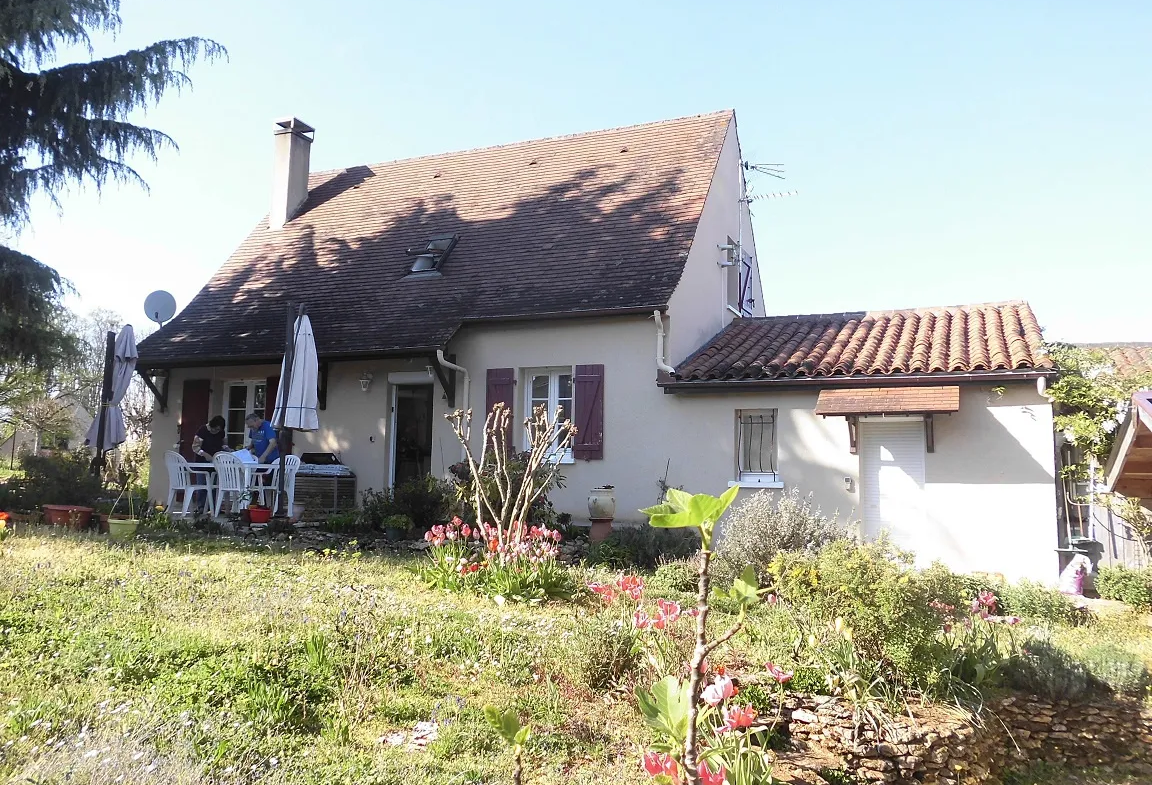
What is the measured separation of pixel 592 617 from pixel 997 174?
8.39 metres

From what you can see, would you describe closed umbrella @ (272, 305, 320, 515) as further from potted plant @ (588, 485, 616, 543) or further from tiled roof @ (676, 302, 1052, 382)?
tiled roof @ (676, 302, 1052, 382)

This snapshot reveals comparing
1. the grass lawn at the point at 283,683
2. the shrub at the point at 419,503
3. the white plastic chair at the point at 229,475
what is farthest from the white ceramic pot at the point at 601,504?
the white plastic chair at the point at 229,475

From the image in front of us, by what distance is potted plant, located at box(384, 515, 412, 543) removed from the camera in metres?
11.0

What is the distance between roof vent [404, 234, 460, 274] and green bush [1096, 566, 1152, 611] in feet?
35.8

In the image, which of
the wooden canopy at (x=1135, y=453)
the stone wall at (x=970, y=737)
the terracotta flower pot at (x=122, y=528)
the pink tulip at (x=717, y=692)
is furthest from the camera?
the terracotta flower pot at (x=122, y=528)

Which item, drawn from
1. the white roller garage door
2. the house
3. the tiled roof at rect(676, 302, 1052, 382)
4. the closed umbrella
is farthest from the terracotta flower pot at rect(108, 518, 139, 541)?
the white roller garage door

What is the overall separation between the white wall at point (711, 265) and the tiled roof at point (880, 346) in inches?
13.8

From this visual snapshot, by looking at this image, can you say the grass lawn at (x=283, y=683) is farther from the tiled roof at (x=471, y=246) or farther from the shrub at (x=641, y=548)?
the tiled roof at (x=471, y=246)

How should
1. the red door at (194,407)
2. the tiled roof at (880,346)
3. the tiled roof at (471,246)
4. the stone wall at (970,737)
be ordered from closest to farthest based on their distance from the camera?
the stone wall at (970,737)
the tiled roof at (880,346)
the tiled roof at (471,246)
the red door at (194,407)

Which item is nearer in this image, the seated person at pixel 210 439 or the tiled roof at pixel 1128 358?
the tiled roof at pixel 1128 358

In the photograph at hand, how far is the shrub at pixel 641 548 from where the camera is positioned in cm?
998

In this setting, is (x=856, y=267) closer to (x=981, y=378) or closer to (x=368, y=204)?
(x=981, y=378)

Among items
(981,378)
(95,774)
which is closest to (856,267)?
(981,378)

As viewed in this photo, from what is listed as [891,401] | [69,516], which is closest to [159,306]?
[69,516]
